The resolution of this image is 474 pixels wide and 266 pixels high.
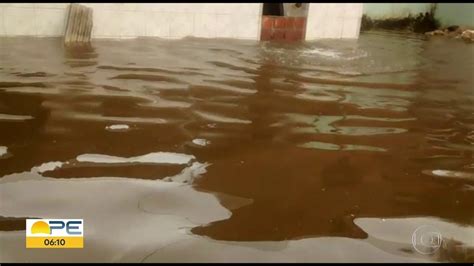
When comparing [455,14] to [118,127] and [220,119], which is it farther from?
[118,127]

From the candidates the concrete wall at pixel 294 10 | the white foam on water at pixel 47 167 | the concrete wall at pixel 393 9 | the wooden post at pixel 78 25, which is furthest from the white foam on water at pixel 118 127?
the concrete wall at pixel 393 9

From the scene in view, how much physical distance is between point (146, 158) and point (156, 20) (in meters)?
5.21

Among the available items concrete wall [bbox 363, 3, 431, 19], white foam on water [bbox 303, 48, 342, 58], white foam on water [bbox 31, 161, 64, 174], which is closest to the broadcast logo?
white foam on water [bbox 31, 161, 64, 174]

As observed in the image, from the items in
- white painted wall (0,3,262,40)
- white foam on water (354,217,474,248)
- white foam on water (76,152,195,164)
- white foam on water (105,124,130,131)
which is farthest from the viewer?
white painted wall (0,3,262,40)

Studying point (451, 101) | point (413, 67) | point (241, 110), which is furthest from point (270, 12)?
point (241, 110)

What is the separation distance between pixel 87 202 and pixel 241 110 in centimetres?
152

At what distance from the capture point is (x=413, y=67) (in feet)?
17.7

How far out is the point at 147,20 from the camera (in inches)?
269

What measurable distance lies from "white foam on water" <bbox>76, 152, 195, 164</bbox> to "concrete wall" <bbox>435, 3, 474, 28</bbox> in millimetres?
11287

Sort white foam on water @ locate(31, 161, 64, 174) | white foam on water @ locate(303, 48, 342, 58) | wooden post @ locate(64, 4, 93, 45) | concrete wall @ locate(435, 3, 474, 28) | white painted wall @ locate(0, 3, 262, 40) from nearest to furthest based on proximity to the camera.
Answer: white foam on water @ locate(31, 161, 64, 174) < wooden post @ locate(64, 4, 93, 45) < white painted wall @ locate(0, 3, 262, 40) < white foam on water @ locate(303, 48, 342, 58) < concrete wall @ locate(435, 3, 474, 28)

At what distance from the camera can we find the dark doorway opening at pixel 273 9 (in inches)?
Result: 337

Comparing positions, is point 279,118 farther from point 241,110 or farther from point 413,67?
point 413,67

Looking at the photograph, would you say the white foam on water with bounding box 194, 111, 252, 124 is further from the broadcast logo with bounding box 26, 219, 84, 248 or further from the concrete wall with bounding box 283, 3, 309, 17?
the concrete wall with bounding box 283, 3, 309, 17

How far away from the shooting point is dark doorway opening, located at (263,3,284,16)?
337 inches
